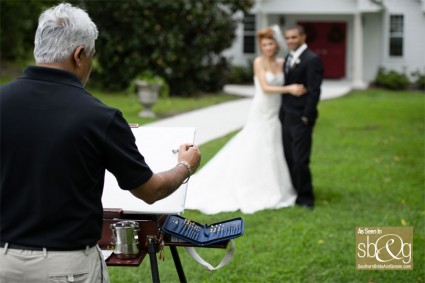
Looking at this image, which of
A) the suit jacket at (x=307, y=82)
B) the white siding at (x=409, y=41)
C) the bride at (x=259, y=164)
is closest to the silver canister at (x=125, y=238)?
the bride at (x=259, y=164)

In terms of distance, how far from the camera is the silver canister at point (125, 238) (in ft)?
11.2

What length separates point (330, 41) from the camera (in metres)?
28.9

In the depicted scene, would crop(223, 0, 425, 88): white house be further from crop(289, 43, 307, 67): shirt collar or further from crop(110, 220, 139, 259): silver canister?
crop(110, 220, 139, 259): silver canister

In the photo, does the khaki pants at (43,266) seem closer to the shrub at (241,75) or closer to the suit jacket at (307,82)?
the suit jacket at (307,82)

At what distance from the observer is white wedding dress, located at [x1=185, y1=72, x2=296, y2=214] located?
26.5 ft

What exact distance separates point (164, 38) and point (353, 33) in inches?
425

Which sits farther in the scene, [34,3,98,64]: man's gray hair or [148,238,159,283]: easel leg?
[148,238,159,283]: easel leg

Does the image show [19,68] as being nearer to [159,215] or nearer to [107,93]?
[107,93]

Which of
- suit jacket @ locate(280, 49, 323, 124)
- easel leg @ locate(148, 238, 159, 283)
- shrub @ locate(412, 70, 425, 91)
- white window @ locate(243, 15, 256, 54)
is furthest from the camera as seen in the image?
white window @ locate(243, 15, 256, 54)

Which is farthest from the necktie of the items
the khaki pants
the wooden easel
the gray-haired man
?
the khaki pants

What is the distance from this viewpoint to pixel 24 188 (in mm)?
2777

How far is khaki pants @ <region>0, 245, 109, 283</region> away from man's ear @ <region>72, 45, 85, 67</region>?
2.55ft

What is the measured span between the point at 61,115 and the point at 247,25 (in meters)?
26.9

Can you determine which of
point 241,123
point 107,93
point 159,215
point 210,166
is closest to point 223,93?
point 107,93
